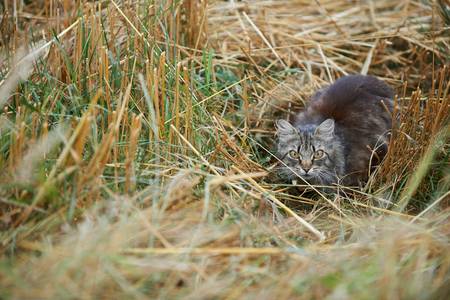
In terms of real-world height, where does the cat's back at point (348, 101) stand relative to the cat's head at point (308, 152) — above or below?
above

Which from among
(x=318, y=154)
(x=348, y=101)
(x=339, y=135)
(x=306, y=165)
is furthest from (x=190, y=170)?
(x=348, y=101)

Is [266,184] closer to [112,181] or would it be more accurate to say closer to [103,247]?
[112,181]

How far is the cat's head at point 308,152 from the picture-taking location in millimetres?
4133

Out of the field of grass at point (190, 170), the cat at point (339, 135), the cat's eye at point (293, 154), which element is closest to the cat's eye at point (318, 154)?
the cat at point (339, 135)

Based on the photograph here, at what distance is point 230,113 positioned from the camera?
178 inches

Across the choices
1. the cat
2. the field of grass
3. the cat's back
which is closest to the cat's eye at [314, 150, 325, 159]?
the cat

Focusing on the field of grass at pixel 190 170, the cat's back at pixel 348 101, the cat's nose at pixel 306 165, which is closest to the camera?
the field of grass at pixel 190 170

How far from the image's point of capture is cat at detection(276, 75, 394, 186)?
13.6 feet

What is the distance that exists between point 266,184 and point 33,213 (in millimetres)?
1499

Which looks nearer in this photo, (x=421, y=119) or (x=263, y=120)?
(x=421, y=119)

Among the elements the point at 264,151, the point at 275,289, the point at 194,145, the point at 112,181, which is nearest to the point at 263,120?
the point at 264,151

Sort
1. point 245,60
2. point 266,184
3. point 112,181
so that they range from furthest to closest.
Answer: point 245,60
point 266,184
point 112,181

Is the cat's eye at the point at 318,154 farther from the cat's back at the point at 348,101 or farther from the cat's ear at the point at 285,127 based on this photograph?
the cat's back at the point at 348,101

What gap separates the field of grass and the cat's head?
0.36 ft
